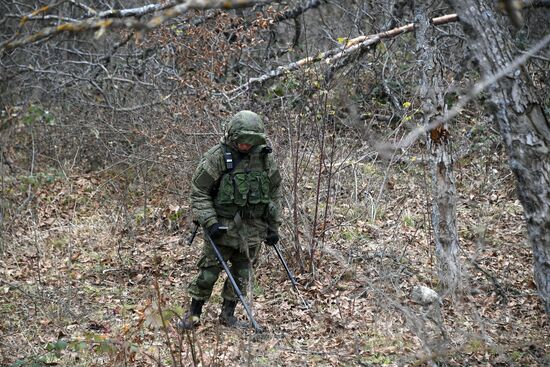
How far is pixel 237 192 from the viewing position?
19.3ft

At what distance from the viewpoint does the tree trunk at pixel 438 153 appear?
593 centimetres

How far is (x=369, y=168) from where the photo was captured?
9148 mm

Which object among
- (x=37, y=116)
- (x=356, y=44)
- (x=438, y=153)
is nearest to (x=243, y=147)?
(x=438, y=153)

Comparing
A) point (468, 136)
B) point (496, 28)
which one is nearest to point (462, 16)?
point (496, 28)

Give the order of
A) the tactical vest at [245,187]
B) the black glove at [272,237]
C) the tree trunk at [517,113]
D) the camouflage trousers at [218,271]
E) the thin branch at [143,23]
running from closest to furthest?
1. the thin branch at [143,23]
2. the tree trunk at [517,113]
3. the tactical vest at [245,187]
4. the camouflage trousers at [218,271]
5. the black glove at [272,237]

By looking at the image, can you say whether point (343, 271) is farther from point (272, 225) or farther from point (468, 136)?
point (468, 136)

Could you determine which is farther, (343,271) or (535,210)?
(343,271)

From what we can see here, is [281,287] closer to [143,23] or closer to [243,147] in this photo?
[243,147]

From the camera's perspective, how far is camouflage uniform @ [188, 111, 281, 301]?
19.0 feet

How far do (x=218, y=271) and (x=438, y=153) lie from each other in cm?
229

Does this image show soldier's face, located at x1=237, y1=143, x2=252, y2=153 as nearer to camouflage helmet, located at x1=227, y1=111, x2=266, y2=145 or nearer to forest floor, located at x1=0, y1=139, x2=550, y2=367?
camouflage helmet, located at x1=227, y1=111, x2=266, y2=145

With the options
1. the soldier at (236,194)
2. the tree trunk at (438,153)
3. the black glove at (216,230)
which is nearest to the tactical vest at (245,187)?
the soldier at (236,194)

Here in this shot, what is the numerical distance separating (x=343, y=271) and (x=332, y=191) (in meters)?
A: 1.84

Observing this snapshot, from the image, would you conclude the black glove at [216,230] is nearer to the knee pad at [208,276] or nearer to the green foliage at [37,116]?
the knee pad at [208,276]
